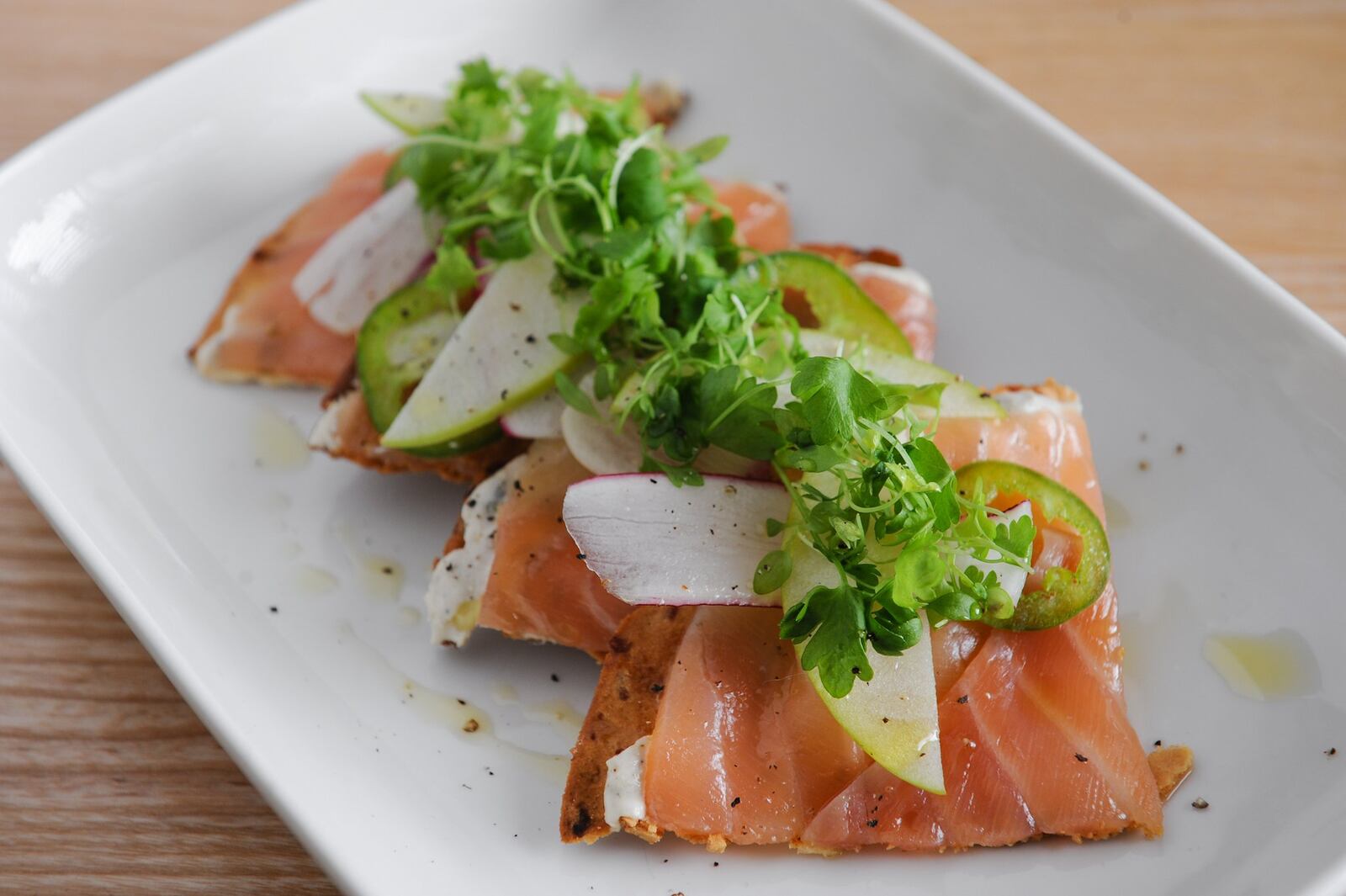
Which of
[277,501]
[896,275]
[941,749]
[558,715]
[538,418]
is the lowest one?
[558,715]

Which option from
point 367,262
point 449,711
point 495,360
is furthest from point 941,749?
point 367,262

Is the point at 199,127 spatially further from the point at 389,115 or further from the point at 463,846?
the point at 463,846

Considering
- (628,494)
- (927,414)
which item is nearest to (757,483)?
(628,494)

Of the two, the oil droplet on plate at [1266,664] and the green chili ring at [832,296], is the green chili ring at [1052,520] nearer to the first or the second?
the oil droplet on plate at [1266,664]

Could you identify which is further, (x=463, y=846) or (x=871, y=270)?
(x=871, y=270)

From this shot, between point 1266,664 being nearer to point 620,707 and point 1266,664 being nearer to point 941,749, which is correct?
point 941,749

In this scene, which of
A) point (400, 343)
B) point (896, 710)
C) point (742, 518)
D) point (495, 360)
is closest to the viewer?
point (896, 710)
